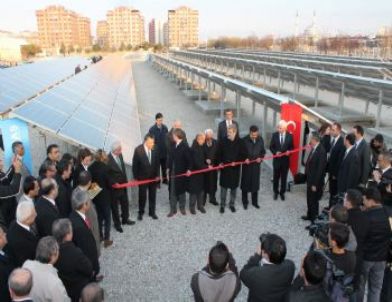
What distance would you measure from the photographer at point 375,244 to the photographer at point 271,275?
1.25 metres

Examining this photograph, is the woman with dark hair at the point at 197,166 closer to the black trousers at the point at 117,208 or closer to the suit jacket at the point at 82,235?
the black trousers at the point at 117,208

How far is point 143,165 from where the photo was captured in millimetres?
6121

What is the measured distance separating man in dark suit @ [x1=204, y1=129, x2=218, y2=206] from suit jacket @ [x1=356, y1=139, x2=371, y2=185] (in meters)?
2.30

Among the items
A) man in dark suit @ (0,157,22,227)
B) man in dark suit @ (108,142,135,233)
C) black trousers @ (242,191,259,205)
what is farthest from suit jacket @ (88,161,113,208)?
black trousers @ (242,191,259,205)

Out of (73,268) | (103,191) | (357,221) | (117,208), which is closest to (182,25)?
(117,208)

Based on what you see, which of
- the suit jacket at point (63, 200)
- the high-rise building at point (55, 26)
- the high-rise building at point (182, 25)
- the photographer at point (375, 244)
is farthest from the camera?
the high-rise building at point (182, 25)

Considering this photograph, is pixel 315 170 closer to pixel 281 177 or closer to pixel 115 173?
pixel 281 177

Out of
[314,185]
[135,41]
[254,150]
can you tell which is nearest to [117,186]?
[254,150]

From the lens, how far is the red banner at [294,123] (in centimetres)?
738

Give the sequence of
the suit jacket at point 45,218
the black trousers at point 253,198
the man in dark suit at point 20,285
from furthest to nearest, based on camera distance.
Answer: the black trousers at point 253,198 → the suit jacket at point 45,218 → the man in dark suit at point 20,285

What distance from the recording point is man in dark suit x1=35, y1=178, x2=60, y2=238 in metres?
3.85

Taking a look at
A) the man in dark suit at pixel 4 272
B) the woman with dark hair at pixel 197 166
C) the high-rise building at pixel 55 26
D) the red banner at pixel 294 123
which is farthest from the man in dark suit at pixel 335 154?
the high-rise building at pixel 55 26

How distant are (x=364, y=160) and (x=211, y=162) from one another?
95.6 inches

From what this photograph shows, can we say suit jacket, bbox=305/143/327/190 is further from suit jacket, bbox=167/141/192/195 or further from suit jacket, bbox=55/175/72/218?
suit jacket, bbox=55/175/72/218
